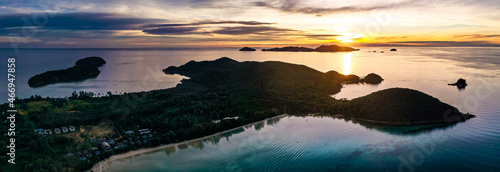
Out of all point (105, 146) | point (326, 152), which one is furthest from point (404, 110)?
point (105, 146)

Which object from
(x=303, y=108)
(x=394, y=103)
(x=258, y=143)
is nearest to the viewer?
(x=258, y=143)

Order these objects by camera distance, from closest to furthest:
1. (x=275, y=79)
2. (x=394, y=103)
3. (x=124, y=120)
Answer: (x=124, y=120)
(x=394, y=103)
(x=275, y=79)

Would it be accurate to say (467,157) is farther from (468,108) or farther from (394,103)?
(468,108)

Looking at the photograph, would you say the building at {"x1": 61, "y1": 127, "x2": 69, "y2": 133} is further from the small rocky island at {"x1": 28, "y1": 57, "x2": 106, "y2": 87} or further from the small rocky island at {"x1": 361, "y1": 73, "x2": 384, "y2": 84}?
the small rocky island at {"x1": 361, "y1": 73, "x2": 384, "y2": 84}

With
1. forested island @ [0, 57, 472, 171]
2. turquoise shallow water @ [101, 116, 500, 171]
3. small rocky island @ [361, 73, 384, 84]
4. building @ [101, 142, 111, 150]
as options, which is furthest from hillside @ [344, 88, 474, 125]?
small rocky island @ [361, 73, 384, 84]

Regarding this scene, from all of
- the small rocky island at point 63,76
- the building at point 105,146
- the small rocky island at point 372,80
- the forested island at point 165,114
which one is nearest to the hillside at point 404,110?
the forested island at point 165,114

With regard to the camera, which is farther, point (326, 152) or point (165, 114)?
point (165, 114)

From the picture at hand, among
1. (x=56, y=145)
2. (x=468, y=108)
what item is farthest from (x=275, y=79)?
(x=56, y=145)

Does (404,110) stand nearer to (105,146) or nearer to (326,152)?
(326,152)
